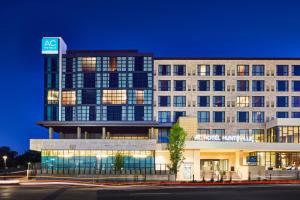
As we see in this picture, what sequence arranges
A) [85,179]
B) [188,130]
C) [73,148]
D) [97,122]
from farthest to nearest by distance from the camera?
[97,122] → [188,130] → [73,148] → [85,179]

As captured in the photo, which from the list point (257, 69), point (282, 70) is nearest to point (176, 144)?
point (257, 69)

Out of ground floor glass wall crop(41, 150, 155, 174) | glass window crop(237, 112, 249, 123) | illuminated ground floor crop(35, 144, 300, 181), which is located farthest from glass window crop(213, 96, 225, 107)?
ground floor glass wall crop(41, 150, 155, 174)

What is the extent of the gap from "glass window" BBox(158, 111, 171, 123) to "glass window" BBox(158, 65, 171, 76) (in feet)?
27.3

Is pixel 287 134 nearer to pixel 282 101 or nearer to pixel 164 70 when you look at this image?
pixel 282 101

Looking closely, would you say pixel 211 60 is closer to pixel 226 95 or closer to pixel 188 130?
pixel 226 95

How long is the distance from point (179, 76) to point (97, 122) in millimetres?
20414

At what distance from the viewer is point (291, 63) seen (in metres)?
107

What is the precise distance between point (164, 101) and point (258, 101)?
20.5 meters

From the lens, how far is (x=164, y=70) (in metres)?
107

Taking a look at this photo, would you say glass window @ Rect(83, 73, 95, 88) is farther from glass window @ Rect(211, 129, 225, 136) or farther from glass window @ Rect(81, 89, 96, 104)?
glass window @ Rect(211, 129, 225, 136)

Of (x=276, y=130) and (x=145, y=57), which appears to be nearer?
(x=276, y=130)

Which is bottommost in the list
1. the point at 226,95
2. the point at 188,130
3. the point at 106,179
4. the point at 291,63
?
the point at 106,179

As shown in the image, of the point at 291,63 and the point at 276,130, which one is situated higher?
the point at 291,63

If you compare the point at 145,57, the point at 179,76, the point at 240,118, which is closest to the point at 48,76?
the point at 145,57
